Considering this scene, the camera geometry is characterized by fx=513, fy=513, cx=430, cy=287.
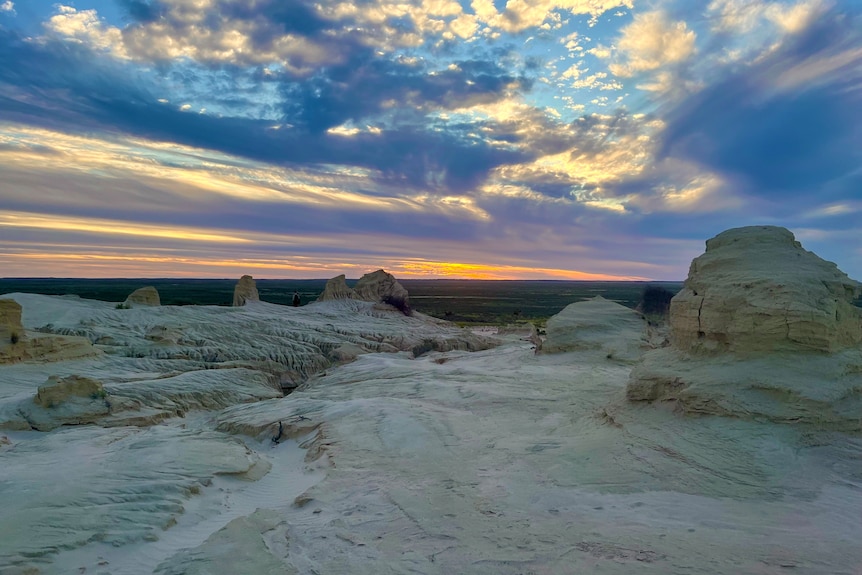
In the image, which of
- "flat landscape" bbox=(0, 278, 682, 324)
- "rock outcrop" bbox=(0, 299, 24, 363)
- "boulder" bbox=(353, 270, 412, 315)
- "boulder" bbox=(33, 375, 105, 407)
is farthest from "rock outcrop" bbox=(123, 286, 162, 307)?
"flat landscape" bbox=(0, 278, 682, 324)

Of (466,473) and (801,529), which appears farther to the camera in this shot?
(466,473)

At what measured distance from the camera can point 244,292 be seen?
121ft

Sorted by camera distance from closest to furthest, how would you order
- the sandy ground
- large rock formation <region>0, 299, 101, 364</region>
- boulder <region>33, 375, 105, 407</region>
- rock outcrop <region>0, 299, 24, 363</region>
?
the sandy ground, boulder <region>33, 375, 105, 407</region>, rock outcrop <region>0, 299, 24, 363</region>, large rock formation <region>0, 299, 101, 364</region>

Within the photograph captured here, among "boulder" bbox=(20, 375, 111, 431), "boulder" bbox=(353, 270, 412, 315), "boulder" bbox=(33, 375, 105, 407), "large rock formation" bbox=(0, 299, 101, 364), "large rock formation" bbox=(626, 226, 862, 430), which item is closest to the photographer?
"large rock formation" bbox=(626, 226, 862, 430)

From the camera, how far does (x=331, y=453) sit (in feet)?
33.6

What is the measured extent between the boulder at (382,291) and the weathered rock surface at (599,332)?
19.4m

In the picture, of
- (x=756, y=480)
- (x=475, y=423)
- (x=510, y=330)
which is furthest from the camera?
(x=510, y=330)

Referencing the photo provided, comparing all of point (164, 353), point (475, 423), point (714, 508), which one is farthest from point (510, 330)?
point (714, 508)

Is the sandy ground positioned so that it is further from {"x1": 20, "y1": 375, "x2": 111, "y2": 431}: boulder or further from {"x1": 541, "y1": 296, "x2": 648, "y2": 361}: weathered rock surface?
{"x1": 541, "y1": 296, "x2": 648, "y2": 361}: weathered rock surface

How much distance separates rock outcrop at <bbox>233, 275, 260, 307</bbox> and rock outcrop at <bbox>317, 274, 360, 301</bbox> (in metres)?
5.24

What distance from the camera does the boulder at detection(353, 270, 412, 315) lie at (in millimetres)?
41000

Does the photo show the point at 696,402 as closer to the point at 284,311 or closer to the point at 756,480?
the point at 756,480

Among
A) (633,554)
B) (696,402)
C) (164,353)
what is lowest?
(164,353)

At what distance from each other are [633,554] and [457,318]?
5012 centimetres
